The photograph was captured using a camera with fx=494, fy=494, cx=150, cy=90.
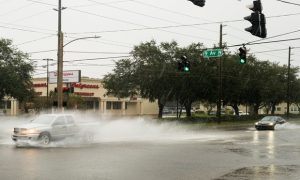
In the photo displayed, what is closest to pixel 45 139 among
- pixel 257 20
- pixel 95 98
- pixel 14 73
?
pixel 257 20

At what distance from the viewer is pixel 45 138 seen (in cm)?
2302

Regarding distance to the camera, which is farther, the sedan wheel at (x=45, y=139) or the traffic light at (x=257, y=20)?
the sedan wheel at (x=45, y=139)

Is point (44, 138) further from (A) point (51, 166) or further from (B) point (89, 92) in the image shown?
(B) point (89, 92)

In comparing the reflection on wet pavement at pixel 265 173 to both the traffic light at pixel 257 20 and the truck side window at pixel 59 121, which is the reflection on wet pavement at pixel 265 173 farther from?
the truck side window at pixel 59 121

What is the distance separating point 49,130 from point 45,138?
47 centimetres

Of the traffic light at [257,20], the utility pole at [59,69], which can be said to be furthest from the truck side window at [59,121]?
the traffic light at [257,20]

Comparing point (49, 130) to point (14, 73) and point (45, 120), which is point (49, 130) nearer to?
point (45, 120)

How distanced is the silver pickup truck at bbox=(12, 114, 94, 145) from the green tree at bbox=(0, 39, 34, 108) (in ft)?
94.3

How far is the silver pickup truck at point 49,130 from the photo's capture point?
2259cm

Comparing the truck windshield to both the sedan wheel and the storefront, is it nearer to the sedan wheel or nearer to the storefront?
the sedan wheel

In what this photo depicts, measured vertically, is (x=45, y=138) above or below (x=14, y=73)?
below

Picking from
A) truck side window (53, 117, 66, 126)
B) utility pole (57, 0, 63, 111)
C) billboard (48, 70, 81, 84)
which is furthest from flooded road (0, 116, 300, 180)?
billboard (48, 70, 81, 84)

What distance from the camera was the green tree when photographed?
52.2 meters

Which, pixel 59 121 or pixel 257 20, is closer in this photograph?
pixel 257 20
